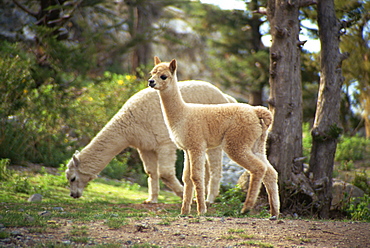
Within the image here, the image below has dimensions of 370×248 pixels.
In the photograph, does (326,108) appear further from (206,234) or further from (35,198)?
(35,198)

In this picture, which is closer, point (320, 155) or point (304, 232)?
point (304, 232)

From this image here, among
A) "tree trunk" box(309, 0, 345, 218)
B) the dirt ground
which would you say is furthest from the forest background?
the dirt ground

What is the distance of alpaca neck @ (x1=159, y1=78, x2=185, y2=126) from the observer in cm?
616

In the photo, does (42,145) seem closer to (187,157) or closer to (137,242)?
(187,157)

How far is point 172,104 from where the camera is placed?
619 centimetres

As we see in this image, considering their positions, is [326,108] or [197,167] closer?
[197,167]

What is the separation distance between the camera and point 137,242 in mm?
4340

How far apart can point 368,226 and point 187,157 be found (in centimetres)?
262

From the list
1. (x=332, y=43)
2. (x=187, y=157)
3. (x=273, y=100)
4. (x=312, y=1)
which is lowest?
(x=187, y=157)

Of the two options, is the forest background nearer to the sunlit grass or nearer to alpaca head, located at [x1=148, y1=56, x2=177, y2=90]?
the sunlit grass

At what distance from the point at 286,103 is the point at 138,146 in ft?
9.48

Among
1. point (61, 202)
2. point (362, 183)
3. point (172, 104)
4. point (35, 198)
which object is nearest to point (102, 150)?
point (61, 202)

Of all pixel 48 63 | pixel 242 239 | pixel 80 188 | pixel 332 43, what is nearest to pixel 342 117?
pixel 332 43

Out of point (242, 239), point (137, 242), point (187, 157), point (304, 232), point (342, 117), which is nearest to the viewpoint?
point (137, 242)
